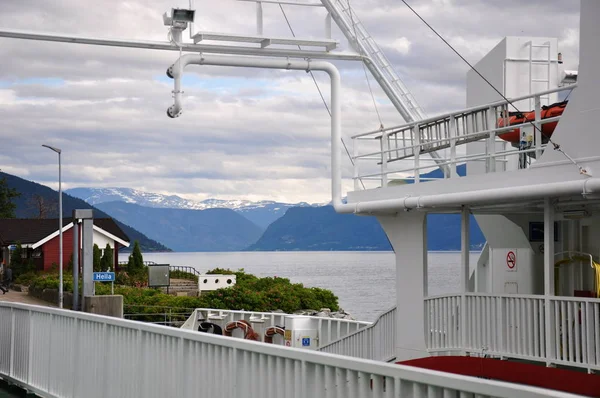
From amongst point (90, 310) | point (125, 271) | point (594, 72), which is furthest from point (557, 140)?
point (125, 271)

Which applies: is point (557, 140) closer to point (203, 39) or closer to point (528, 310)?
point (528, 310)

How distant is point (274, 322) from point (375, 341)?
7.89 m

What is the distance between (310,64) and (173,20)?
318 centimetres

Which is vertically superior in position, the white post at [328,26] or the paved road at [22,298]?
the white post at [328,26]

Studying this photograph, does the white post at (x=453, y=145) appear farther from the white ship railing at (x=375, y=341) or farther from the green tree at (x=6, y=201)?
the green tree at (x=6, y=201)

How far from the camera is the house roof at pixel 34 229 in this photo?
7075 centimetres

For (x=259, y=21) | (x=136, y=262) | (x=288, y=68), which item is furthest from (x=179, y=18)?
(x=136, y=262)

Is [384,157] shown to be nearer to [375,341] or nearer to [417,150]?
[417,150]

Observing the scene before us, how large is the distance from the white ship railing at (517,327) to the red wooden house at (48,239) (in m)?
56.9

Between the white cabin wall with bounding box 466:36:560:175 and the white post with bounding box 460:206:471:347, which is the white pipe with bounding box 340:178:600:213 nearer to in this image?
the white post with bounding box 460:206:471:347

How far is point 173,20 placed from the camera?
61.0ft

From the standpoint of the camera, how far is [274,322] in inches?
957

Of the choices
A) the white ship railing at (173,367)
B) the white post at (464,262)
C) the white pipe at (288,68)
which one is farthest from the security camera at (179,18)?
the white post at (464,262)

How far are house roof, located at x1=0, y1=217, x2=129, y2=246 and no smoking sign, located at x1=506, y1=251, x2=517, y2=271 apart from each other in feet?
190
